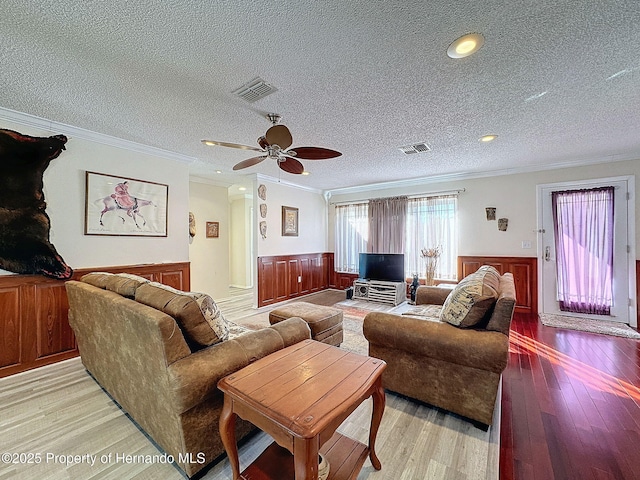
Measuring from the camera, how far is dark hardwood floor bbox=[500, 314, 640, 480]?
4.84 ft

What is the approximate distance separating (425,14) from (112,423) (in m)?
3.26

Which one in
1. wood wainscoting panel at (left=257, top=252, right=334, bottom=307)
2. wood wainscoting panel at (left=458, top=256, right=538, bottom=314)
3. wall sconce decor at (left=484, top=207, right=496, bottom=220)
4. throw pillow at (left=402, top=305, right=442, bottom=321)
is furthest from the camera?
wood wainscoting panel at (left=257, top=252, right=334, bottom=307)

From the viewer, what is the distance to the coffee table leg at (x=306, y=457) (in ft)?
3.08

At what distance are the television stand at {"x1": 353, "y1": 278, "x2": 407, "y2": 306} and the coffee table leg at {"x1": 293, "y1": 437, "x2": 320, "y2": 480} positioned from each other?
4.29m

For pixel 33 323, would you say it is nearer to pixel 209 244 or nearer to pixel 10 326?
pixel 10 326

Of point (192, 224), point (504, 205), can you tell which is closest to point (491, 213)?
point (504, 205)

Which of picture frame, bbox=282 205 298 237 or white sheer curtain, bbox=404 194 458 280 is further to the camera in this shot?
picture frame, bbox=282 205 298 237

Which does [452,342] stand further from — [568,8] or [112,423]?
[112,423]

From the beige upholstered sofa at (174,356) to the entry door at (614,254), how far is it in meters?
4.60

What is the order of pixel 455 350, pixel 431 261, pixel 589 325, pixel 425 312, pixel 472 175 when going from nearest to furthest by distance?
pixel 455 350, pixel 425 312, pixel 589 325, pixel 472 175, pixel 431 261

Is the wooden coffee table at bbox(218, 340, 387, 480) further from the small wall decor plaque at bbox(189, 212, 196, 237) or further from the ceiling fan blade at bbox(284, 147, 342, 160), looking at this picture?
the small wall decor plaque at bbox(189, 212, 196, 237)

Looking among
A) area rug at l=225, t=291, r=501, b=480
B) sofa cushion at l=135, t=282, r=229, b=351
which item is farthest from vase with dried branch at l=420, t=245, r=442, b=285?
sofa cushion at l=135, t=282, r=229, b=351

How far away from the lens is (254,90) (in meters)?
2.08

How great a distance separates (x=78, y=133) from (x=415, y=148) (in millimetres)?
4034
